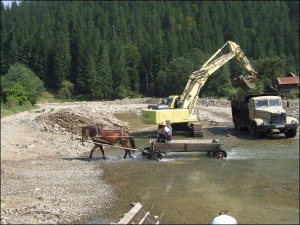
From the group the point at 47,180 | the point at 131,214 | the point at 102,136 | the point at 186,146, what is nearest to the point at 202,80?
the point at 186,146

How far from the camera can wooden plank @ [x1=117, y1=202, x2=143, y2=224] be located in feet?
35.4

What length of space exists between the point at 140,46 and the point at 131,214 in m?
109

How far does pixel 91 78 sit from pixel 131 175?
81984 mm

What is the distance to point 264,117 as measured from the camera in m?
26.2

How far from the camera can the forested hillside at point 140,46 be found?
89.8m

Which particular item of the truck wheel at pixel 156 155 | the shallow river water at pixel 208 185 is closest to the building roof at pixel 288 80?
the shallow river water at pixel 208 185

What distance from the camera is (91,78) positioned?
9725cm

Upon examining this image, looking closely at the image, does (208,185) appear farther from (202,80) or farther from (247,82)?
(247,82)

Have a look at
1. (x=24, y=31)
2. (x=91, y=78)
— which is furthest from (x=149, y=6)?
(x=91, y=78)

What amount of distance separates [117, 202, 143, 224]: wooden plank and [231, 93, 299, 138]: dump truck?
47.0 ft

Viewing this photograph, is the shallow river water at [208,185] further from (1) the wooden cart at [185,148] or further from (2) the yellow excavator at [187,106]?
(2) the yellow excavator at [187,106]

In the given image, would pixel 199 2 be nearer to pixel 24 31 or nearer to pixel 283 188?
pixel 24 31

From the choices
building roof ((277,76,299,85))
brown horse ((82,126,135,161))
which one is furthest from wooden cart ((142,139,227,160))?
building roof ((277,76,299,85))

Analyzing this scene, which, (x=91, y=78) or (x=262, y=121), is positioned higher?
(x=91, y=78)
